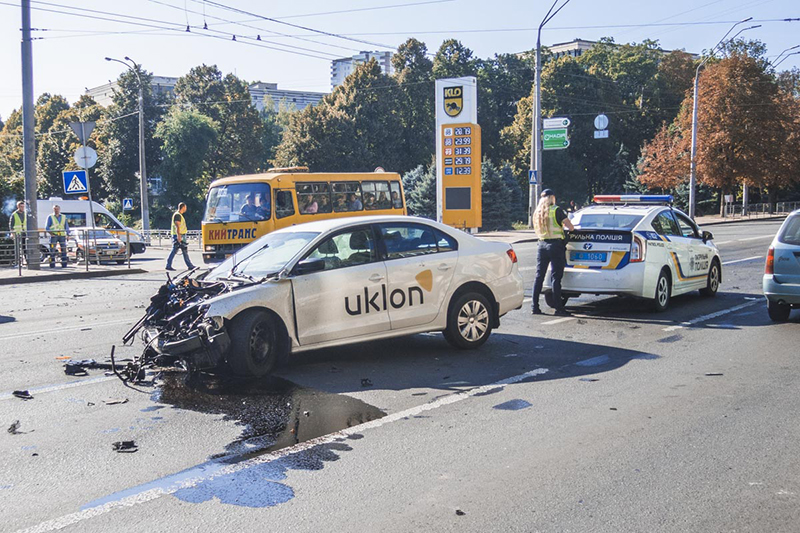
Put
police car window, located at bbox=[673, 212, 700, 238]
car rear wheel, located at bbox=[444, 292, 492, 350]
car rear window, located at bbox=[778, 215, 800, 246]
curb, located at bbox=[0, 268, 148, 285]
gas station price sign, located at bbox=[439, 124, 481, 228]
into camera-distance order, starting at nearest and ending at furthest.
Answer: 1. car rear wheel, located at bbox=[444, 292, 492, 350]
2. car rear window, located at bbox=[778, 215, 800, 246]
3. police car window, located at bbox=[673, 212, 700, 238]
4. curb, located at bbox=[0, 268, 148, 285]
5. gas station price sign, located at bbox=[439, 124, 481, 228]

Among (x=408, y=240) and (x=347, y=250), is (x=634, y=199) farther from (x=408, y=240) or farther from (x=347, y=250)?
(x=347, y=250)

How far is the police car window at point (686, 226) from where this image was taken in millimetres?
12414

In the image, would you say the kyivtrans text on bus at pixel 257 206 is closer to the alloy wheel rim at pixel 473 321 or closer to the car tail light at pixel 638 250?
the car tail light at pixel 638 250

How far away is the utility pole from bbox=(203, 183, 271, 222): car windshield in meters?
4.45

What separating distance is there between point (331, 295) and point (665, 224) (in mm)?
6403

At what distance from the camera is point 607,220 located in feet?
38.1

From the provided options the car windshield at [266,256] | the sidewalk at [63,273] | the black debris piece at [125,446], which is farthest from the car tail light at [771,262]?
the sidewalk at [63,273]

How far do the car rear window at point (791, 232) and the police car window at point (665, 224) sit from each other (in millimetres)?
1713

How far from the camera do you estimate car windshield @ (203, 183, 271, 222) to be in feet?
63.9

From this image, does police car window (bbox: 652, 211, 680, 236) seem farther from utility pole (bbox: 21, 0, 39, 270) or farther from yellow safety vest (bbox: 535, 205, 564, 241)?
utility pole (bbox: 21, 0, 39, 270)

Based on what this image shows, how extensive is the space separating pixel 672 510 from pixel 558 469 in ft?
2.66

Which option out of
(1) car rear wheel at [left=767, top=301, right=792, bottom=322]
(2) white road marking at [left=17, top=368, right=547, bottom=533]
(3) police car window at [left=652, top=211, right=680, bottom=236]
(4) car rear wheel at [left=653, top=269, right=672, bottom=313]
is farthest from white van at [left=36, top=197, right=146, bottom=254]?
(2) white road marking at [left=17, top=368, right=547, bottom=533]

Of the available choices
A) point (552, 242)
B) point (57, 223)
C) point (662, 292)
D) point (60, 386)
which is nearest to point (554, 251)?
point (552, 242)

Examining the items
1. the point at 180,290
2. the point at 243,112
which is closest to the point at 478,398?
the point at 180,290
